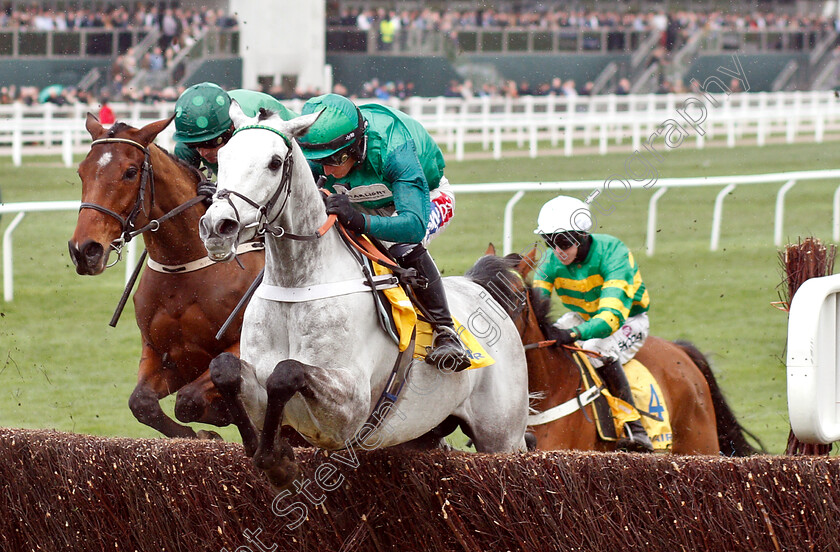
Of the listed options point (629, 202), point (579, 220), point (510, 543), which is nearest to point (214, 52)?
point (629, 202)

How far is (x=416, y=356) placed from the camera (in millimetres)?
3576

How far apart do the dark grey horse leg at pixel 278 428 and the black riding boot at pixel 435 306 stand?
0.66m

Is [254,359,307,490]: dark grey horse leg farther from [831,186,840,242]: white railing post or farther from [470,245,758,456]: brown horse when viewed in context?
[831,186,840,242]: white railing post

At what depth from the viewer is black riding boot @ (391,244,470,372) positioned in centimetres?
356

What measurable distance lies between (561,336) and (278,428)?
1.78 meters

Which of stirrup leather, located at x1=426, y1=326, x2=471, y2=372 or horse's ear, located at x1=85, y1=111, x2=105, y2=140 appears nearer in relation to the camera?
stirrup leather, located at x1=426, y1=326, x2=471, y2=372

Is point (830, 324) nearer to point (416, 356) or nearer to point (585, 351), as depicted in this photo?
point (416, 356)

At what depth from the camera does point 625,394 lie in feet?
15.5

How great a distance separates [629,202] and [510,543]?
10104 mm

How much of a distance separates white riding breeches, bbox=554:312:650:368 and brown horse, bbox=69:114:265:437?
57.3 inches

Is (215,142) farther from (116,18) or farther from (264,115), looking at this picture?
(116,18)

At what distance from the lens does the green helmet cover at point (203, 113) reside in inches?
159

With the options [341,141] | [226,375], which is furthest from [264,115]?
[226,375]

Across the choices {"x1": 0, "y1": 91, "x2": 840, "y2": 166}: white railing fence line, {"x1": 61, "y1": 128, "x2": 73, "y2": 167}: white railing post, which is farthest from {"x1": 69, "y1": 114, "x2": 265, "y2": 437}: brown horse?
{"x1": 61, "y1": 128, "x2": 73, "y2": 167}: white railing post
